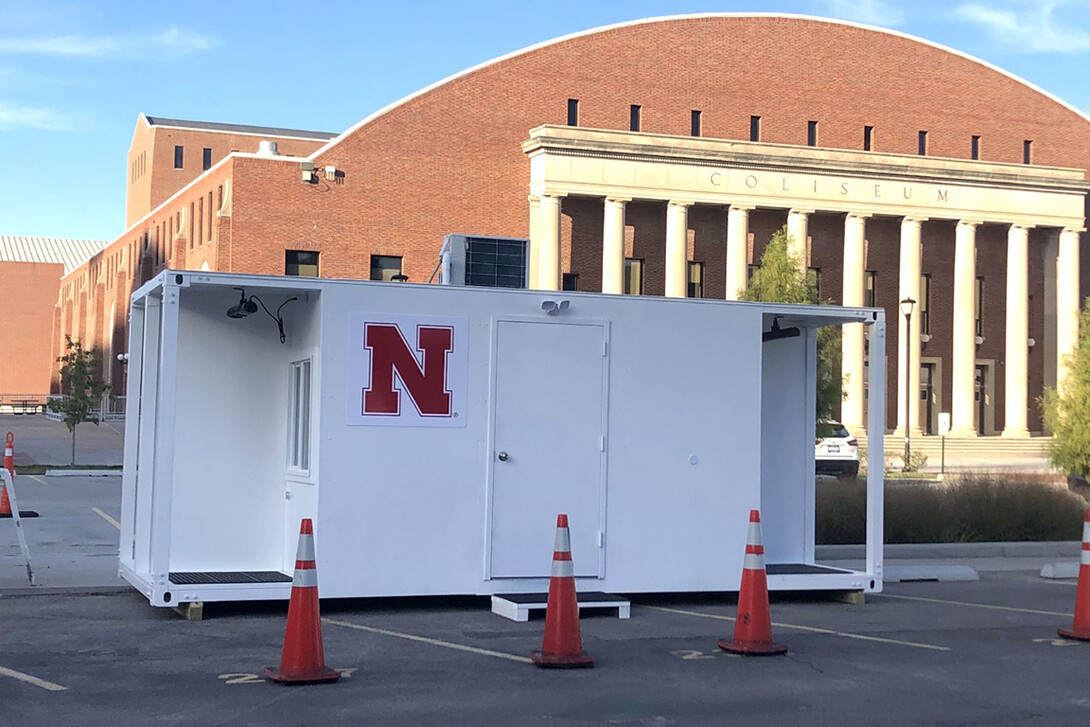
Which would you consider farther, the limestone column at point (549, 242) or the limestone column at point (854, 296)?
the limestone column at point (854, 296)

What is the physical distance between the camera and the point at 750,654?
10141mm

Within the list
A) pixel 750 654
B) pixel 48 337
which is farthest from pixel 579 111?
pixel 48 337

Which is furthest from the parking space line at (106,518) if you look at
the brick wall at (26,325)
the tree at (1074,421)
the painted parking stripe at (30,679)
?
the brick wall at (26,325)

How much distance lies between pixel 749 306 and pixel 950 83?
2011 inches

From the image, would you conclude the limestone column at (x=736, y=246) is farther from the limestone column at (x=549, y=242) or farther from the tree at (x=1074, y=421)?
the tree at (x=1074, y=421)

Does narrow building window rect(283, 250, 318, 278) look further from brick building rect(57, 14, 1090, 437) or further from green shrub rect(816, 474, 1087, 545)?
green shrub rect(816, 474, 1087, 545)

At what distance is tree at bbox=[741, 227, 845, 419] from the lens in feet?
112

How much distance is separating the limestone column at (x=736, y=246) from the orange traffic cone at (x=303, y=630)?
148 feet

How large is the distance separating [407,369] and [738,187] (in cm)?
4247

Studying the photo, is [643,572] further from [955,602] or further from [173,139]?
[173,139]

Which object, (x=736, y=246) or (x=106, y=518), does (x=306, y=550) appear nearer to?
(x=106, y=518)

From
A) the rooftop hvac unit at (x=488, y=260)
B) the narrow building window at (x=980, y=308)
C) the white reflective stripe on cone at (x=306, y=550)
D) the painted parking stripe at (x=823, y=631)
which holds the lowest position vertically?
the painted parking stripe at (x=823, y=631)

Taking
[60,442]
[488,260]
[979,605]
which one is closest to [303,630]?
[488,260]

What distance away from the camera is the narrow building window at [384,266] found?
169 ft
